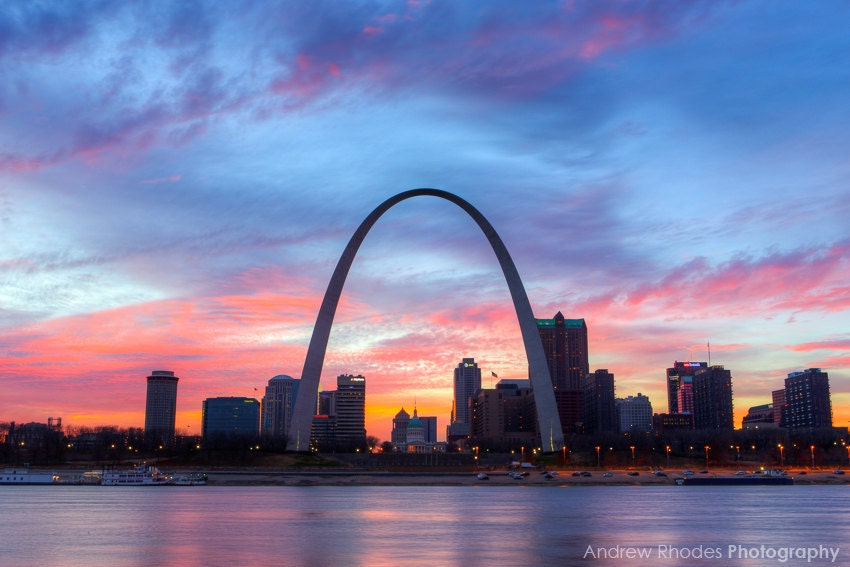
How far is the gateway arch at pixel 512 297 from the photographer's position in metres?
96.8

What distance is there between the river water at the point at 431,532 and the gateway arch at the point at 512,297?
3323 cm

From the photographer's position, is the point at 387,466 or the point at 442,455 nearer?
the point at 387,466

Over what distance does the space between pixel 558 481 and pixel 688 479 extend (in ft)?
48.1

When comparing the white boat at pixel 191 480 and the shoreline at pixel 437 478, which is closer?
the shoreline at pixel 437 478

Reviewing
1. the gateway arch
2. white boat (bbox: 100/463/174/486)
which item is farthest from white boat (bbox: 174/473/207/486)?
the gateway arch

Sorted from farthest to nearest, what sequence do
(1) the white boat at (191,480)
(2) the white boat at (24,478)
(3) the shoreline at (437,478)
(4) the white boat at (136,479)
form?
(2) the white boat at (24,478), (4) the white boat at (136,479), (1) the white boat at (191,480), (3) the shoreline at (437,478)

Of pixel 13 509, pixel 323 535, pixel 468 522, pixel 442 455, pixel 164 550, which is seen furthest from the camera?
pixel 442 455

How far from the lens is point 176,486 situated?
321ft

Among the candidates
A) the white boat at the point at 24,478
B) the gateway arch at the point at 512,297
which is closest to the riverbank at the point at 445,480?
the gateway arch at the point at 512,297

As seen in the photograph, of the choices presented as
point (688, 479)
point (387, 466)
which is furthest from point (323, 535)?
point (387, 466)

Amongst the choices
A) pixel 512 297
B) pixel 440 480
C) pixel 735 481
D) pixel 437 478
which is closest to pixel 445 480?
pixel 440 480

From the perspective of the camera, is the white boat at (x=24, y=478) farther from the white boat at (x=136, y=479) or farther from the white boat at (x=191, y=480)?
the white boat at (x=191, y=480)

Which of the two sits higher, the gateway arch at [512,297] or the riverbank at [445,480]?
the gateway arch at [512,297]

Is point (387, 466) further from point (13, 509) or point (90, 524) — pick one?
point (90, 524)
